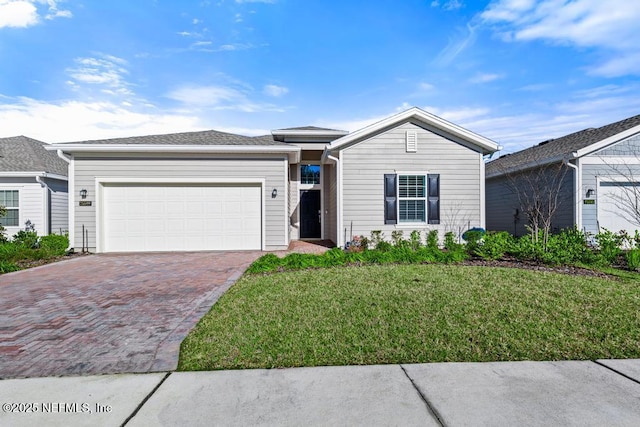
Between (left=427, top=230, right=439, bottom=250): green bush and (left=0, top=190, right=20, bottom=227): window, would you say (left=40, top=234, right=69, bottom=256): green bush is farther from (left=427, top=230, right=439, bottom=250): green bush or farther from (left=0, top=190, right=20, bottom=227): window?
(left=427, top=230, right=439, bottom=250): green bush

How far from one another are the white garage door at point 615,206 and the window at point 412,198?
579 cm

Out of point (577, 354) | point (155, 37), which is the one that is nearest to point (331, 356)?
point (577, 354)

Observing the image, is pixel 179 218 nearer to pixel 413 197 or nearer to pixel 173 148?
pixel 173 148

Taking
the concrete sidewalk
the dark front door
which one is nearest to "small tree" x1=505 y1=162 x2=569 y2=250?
the dark front door

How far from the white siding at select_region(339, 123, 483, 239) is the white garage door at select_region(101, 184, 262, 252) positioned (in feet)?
10.5

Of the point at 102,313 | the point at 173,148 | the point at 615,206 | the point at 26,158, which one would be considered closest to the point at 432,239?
the point at 615,206

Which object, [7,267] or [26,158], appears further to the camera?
[26,158]

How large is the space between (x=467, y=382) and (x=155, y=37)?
12.4 meters

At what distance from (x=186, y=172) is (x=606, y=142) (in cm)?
1356

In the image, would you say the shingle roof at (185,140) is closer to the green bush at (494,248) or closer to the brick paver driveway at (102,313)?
the brick paver driveway at (102,313)

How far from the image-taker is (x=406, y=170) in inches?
436

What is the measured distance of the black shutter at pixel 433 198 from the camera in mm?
11048

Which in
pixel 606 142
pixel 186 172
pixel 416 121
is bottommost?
pixel 186 172

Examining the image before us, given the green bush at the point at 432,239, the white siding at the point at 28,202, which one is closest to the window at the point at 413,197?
the green bush at the point at 432,239
